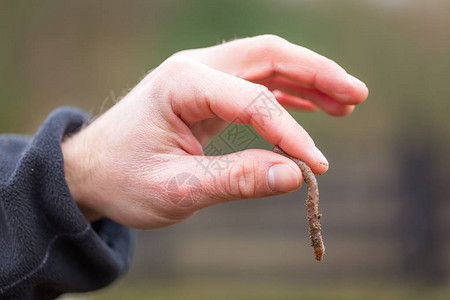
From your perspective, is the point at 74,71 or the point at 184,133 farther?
the point at 74,71

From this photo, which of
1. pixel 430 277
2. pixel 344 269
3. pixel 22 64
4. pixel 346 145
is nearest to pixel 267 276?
pixel 344 269


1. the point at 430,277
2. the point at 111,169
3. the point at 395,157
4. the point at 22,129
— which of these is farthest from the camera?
the point at 22,129

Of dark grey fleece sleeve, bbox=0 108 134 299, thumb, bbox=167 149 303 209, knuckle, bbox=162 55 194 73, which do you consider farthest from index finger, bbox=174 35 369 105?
dark grey fleece sleeve, bbox=0 108 134 299

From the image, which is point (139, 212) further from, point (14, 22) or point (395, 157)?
point (14, 22)

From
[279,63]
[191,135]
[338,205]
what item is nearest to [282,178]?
[191,135]

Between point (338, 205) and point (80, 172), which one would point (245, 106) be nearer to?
point (80, 172)

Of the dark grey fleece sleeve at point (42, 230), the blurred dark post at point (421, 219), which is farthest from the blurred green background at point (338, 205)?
the dark grey fleece sleeve at point (42, 230)

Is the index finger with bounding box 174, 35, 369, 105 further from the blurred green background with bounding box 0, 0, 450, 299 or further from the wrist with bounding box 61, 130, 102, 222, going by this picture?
the blurred green background with bounding box 0, 0, 450, 299
